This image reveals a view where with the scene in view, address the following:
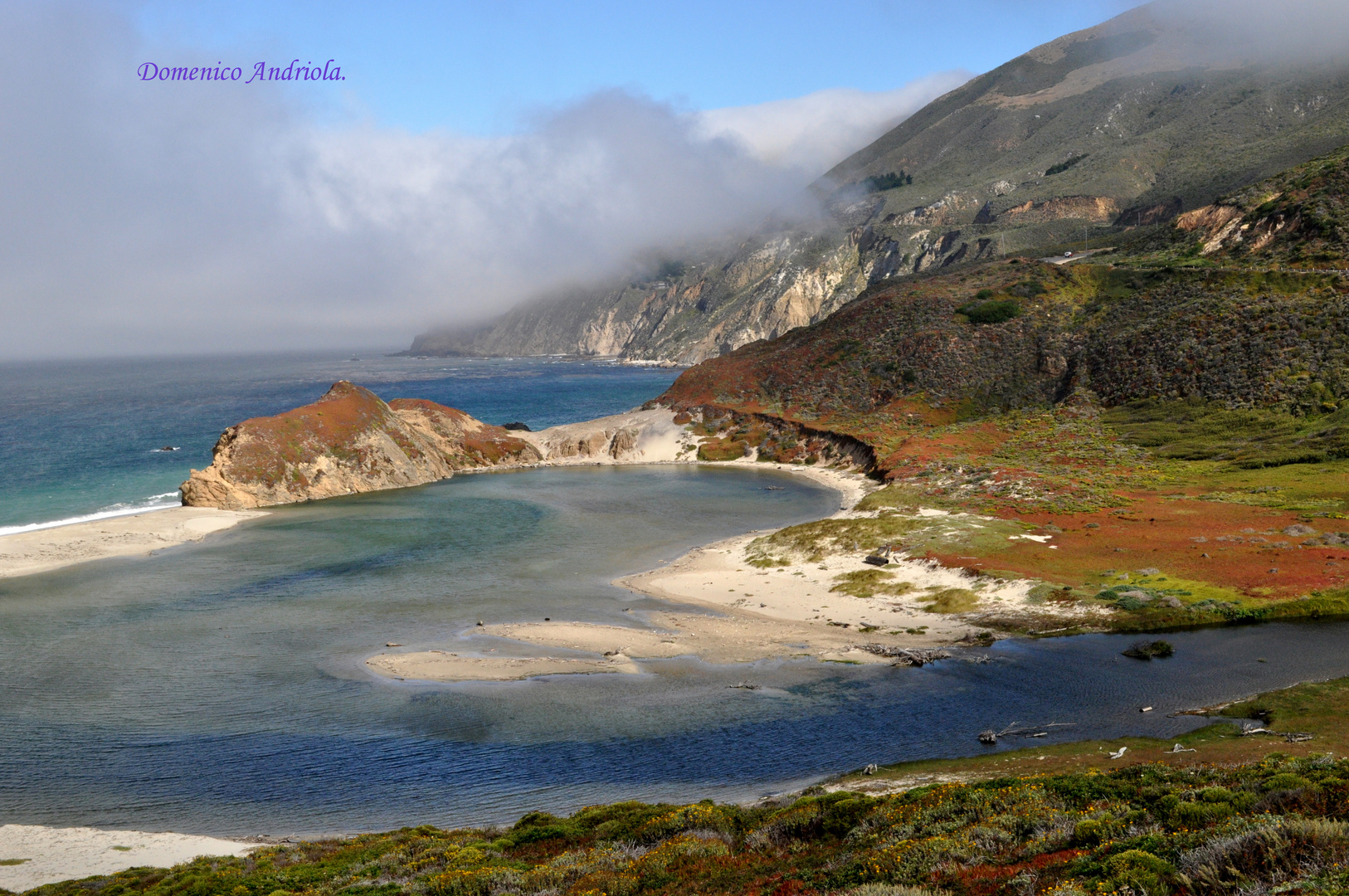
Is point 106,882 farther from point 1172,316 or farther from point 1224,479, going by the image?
point 1172,316

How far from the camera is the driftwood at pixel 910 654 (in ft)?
126

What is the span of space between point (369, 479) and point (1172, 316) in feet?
320

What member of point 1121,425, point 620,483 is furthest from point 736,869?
point 1121,425

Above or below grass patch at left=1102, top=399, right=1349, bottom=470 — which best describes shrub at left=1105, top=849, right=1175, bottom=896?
above

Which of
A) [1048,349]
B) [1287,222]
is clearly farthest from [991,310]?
[1287,222]

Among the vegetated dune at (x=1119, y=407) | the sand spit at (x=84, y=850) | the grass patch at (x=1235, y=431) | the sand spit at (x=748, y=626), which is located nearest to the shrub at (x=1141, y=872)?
the sand spit at (x=84, y=850)

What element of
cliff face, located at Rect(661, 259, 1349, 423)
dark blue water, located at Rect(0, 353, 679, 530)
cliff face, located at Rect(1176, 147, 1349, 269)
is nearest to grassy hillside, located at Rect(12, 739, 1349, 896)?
dark blue water, located at Rect(0, 353, 679, 530)

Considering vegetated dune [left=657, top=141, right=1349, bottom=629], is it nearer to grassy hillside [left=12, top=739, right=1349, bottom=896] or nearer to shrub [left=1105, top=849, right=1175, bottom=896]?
grassy hillside [left=12, top=739, right=1349, bottom=896]

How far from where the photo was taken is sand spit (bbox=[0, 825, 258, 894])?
2366 centimetres

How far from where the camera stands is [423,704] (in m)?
36.3

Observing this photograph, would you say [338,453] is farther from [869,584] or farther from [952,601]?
[952,601]

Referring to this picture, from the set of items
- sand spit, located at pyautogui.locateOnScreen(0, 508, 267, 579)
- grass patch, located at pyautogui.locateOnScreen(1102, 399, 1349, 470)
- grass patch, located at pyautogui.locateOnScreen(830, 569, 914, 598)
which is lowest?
grass patch, located at pyautogui.locateOnScreen(830, 569, 914, 598)

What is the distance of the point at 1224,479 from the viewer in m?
64.8

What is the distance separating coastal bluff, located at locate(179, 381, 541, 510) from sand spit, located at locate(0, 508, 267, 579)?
232 inches
